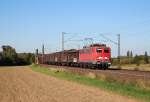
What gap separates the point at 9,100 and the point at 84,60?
35501 mm

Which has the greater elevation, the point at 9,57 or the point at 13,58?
the point at 9,57

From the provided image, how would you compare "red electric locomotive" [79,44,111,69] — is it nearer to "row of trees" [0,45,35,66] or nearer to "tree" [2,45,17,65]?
A: "row of trees" [0,45,35,66]

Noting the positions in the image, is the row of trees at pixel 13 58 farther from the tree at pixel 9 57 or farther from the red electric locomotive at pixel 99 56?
the red electric locomotive at pixel 99 56

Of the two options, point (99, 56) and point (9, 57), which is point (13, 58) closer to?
point (9, 57)

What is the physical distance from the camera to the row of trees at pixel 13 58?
13682cm

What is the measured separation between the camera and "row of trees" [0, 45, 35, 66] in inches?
5387

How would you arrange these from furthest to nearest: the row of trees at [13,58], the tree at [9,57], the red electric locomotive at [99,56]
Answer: the row of trees at [13,58] → the tree at [9,57] → the red electric locomotive at [99,56]

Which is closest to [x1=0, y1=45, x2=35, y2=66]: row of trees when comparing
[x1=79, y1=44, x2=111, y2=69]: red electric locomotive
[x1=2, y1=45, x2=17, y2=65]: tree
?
[x1=2, y1=45, x2=17, y2=65]: tree

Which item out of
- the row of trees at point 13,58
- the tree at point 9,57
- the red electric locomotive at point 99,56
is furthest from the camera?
the row of trees at point 13,58

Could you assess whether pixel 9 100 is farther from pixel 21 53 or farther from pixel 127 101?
pixel 21 53

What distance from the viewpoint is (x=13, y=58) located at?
465 feet

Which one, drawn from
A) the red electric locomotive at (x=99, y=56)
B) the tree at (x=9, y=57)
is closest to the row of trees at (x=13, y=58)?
the tree at (x=9, y=57)

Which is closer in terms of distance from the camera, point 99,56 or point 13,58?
point 99,56

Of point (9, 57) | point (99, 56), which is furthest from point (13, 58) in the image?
point (99, 56)
